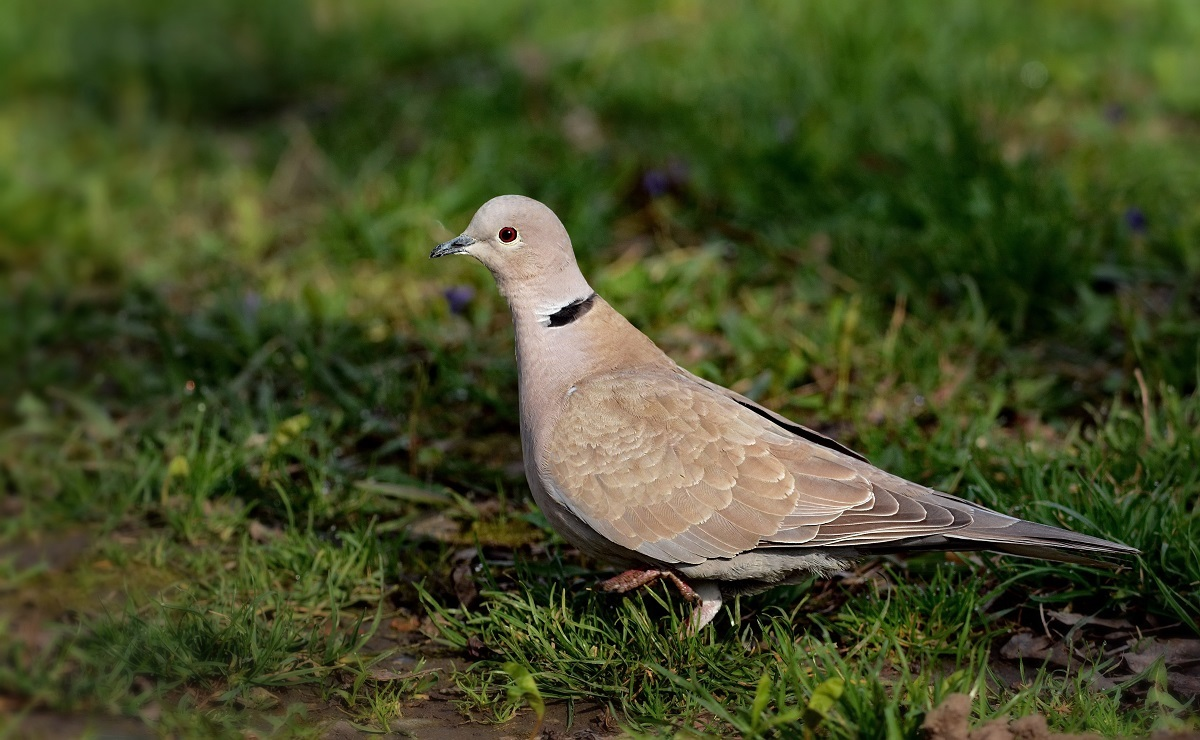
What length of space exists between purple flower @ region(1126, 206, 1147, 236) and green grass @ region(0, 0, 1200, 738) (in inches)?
1.2

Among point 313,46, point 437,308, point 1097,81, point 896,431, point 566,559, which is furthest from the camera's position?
point 313,46

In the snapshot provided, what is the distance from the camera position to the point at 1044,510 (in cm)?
376

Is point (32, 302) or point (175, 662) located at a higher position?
point (32, 302)

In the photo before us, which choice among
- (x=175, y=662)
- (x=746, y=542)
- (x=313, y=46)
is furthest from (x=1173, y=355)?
(x=313, y=46)

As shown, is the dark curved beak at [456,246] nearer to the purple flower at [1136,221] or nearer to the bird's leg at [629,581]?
the bird's leg at [629,581]

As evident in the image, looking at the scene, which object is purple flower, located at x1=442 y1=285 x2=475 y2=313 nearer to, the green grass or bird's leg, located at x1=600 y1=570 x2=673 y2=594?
the green grass

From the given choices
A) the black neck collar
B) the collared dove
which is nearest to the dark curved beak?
the collared dove

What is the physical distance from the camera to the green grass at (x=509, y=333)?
3471mm

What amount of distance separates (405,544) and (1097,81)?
4735 millimetres

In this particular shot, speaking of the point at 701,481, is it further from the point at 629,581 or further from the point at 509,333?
the point at 509,333

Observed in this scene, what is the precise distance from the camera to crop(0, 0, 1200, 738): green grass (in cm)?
347

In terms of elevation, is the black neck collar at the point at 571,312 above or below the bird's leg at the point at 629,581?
above

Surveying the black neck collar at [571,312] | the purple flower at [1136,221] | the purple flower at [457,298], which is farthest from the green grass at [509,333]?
the black neck collar at [571,312]

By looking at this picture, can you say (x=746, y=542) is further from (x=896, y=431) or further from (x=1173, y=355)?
(x=1173, y=355)
